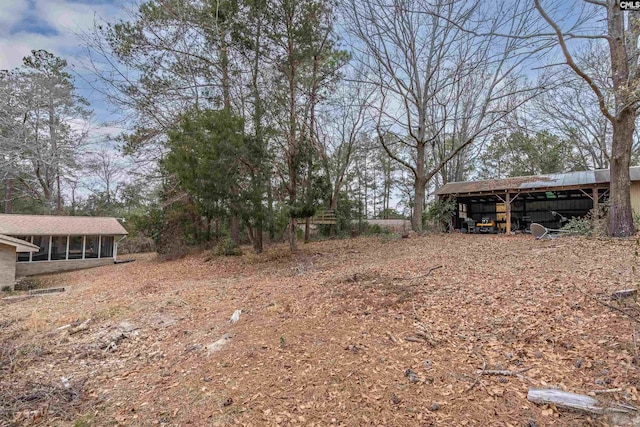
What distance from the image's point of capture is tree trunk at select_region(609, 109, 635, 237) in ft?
25.8

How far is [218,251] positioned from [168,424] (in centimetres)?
1090

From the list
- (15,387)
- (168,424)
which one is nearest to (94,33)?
(15,387)

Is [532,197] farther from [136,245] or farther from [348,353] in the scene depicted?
[136,245]

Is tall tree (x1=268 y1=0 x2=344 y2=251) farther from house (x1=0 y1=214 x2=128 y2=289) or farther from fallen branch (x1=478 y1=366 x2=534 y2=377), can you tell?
house (x1=0 y1=214 x2=128 y2=289)

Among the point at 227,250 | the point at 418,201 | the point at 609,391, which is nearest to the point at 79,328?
the point at 609,391

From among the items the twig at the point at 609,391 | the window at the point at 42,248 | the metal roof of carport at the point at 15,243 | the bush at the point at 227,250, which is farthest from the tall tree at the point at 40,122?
the twig at the point at 609,391

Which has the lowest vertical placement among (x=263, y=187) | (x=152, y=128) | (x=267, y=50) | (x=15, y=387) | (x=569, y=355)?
(x=15, y=387)

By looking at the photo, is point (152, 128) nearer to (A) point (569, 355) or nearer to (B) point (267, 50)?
(B) point (267, 50)

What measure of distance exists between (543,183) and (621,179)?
20.9 feet

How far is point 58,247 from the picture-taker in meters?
15.7

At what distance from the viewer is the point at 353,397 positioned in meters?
2.73

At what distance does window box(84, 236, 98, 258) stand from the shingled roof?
2.08 feet

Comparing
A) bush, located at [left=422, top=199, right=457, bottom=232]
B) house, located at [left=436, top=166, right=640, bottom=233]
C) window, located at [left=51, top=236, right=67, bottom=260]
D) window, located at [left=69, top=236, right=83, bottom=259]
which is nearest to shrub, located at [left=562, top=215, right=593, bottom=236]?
house, located at [left=436, top=166, right=640, bottom=233]

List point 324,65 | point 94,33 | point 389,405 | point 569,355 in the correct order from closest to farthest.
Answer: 1. point 389,405
2. point 569,355
3. point 94,33
4. point 324,65
